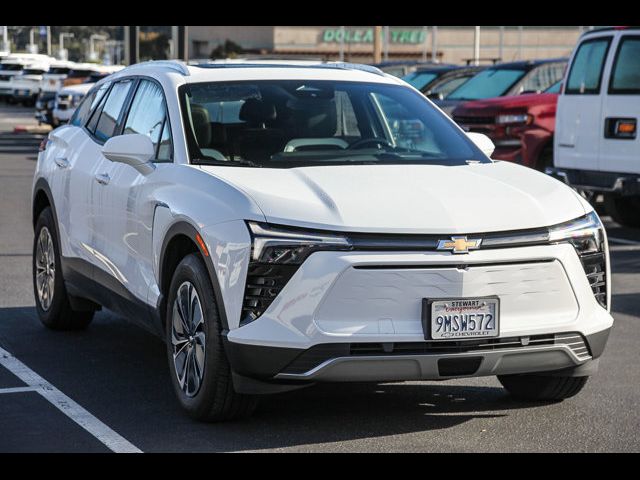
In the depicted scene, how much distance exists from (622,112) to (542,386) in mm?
7421

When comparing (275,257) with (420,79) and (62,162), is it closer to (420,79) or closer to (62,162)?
(62,162)

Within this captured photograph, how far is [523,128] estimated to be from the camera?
1686 centimetres

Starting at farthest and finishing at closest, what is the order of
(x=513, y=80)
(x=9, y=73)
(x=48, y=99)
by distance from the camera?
(x=9, y=73) < (x=48, y=99) < (x=513, y=80)

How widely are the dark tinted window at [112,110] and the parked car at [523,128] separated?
29.0 feet

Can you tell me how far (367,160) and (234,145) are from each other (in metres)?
0.70

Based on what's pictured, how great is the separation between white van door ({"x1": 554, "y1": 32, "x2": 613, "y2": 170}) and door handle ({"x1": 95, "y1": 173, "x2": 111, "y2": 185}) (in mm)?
7403

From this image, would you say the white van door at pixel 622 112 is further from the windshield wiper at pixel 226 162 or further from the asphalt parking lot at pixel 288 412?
the windshield wiper at pixel 226 162

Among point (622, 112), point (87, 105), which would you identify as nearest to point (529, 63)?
point (622, 112)

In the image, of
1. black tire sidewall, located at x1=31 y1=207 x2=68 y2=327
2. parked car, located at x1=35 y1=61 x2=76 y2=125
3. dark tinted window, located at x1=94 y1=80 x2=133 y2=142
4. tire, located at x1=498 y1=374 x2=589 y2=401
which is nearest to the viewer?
tire, located at x1=498 y1=374 x2=589 y2=401

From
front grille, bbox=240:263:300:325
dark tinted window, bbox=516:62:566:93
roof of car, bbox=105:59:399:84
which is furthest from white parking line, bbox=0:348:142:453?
dark tinted window, bbox=516:62:566:93

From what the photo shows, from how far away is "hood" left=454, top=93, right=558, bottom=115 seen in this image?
1695 cm

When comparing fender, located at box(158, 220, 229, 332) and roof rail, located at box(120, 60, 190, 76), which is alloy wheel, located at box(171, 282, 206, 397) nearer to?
fender, located at box(158, 220, 229, 332)

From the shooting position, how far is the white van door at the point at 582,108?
14.2m

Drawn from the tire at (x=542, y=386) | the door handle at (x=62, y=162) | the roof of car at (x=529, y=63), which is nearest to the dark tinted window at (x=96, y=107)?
the door handle at (x=62, y=162)
